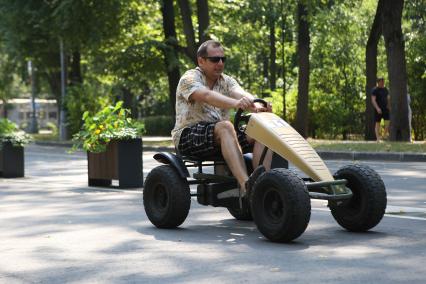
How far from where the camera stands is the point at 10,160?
15477 mm

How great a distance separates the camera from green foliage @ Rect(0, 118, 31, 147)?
15.4 m

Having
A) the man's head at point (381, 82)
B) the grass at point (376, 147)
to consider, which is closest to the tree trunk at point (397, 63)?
the man's head at point (381, 82)

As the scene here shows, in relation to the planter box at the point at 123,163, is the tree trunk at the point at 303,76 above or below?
above

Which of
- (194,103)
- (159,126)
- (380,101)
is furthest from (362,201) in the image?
(159,126)

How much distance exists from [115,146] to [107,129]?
1.01 ft

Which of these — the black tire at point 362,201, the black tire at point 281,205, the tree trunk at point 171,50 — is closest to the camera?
the black tire at point 281,205

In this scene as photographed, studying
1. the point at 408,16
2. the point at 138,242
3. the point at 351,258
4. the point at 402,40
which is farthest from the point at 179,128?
the point at 408,16

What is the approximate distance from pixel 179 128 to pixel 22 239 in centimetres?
163

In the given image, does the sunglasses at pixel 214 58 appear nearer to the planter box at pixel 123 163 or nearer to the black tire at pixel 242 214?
the black tire at pixel 242 214

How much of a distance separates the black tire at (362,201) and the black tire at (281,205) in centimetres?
63

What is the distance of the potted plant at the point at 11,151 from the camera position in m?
15.4

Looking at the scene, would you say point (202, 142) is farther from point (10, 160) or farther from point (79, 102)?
point (79, 102)

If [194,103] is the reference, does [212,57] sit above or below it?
above

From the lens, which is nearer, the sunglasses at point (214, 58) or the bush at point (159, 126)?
the sunglasses at point (214, 58)
